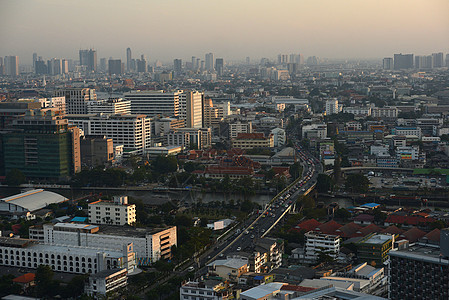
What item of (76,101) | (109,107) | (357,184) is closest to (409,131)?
(357,184)

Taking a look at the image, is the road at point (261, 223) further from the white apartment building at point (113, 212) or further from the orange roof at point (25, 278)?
the orange roof at point (25, 278)

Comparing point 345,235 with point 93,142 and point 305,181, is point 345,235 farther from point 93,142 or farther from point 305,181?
point 93,142

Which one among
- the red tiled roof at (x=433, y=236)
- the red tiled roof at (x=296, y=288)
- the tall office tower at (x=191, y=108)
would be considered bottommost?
the red tiled roof at (x=433, y=236)

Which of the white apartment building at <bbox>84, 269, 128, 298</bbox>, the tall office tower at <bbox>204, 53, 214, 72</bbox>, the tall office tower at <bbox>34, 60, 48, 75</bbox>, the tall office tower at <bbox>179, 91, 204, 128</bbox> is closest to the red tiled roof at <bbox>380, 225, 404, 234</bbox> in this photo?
the white apartment building at <bbox>84, 269, 128, 298</bbox>

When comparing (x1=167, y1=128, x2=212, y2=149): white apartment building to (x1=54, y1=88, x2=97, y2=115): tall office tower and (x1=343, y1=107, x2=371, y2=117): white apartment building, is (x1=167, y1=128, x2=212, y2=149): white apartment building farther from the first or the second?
(x1=343, y1=107, x2=371, y2=117): white apartment building

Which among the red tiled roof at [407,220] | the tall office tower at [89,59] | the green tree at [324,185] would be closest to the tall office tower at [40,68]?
the tall office tower at [89,59]

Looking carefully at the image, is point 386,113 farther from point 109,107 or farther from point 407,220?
point 407,220

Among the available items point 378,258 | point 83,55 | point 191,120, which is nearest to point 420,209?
point 378,258
